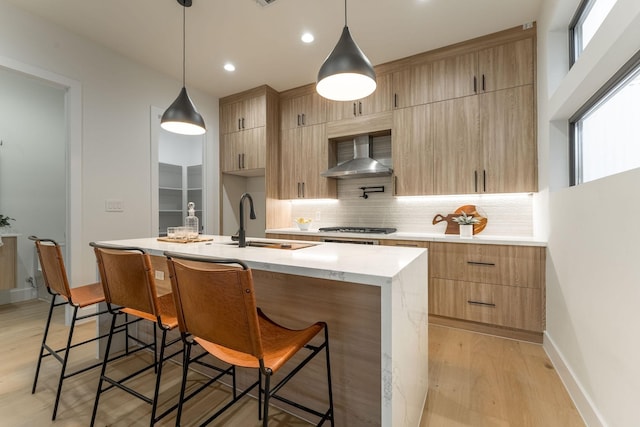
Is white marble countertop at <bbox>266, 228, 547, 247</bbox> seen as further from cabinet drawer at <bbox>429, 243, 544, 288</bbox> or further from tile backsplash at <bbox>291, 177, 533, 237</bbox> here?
tile backsplash at <bbox>291, 177, 533, 237</bbox>

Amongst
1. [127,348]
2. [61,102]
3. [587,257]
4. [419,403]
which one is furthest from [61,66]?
[587,257]

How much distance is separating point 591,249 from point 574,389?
0.87m

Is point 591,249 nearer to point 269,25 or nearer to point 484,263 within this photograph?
point 484,263

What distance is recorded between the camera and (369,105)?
3525 mm

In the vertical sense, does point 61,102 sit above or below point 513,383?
above

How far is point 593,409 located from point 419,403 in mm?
866

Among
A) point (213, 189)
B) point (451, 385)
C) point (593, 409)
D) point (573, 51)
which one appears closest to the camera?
point (593, 409)

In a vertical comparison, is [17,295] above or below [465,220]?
below

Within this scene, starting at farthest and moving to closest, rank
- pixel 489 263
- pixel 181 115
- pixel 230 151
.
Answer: pixel 230 151 < pixel 489 263 < pixel 181 115

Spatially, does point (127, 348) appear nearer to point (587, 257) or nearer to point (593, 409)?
point (593, 409)

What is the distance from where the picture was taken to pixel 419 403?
1505mm

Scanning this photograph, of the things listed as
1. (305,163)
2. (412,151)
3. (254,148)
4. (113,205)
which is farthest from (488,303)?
(113,205)

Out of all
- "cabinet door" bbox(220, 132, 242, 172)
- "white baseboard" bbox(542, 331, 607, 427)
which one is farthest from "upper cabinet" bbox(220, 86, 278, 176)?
"white baseboard" bbox(542, 331, 607, 427)

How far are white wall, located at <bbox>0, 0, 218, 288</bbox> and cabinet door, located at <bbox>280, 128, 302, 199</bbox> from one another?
5.25ft
